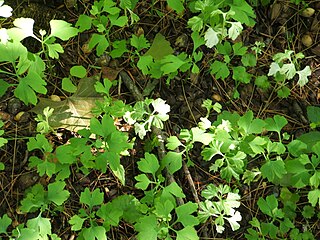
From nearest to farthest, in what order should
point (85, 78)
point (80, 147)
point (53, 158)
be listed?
point (80, 147)
point (53, 158)
point (85, 78)

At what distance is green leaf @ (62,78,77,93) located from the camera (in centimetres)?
287

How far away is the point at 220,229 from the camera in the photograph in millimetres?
2654

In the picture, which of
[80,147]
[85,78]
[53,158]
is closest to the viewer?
[80,147]

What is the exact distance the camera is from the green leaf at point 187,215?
101 inches

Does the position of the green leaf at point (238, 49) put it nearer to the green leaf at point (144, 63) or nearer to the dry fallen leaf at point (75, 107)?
the green leaf at point (144, 63)

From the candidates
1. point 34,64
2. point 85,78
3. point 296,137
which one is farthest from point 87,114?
point 296,137

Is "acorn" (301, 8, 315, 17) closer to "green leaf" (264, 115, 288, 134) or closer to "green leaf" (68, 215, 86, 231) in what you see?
"green leaf" (264, 115, 288, 134)

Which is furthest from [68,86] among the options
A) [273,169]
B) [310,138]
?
[310,138]

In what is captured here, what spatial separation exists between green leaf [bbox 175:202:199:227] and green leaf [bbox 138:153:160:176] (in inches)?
10.5

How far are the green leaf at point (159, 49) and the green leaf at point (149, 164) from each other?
2.30ft

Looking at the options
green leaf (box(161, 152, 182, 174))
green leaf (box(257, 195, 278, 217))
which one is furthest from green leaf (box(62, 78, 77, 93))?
green leaf (box(257, 195, 278, 217))

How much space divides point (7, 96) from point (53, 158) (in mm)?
514

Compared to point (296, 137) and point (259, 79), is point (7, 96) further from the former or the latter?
point (296, 137)

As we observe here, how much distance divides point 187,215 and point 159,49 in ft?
3.66
